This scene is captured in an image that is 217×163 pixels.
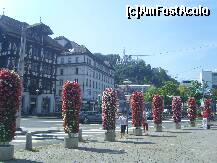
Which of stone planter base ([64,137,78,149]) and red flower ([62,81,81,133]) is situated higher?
red flower ([62,81,81,133])

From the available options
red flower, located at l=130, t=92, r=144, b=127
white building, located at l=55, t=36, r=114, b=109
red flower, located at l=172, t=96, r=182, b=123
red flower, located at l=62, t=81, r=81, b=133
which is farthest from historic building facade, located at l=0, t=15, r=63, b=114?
red flower, located at l=62, t=81, r=81, b=133

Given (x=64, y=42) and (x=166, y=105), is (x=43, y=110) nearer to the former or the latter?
(x=64, y=42)

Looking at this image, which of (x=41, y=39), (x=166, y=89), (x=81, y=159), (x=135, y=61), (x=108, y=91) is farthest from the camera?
(x=135, y=61)

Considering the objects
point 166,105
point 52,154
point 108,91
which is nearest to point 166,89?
point 166,105

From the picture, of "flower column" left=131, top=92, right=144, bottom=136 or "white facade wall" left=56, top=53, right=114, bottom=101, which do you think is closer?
"flower column" left=131, top=92, right=144, bottom=136

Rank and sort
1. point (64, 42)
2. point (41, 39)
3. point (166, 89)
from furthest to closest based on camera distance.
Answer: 1. point (166, 89)
2. point (64, 42)
3. point (41, 39)

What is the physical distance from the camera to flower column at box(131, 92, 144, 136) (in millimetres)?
25812

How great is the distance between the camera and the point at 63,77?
3152 inches

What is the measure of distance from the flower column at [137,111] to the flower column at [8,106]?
532 inches

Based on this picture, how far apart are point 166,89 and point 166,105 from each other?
11473mm

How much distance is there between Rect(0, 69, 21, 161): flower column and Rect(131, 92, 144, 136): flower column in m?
13.5

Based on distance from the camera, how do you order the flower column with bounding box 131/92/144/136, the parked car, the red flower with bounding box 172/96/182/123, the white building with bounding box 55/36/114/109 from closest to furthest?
the flower column with bounding box 131/92/144/136 < the red flower with bounding box 172/96/182/123 < the parked car < the white building with bounding box 55/36/114/109

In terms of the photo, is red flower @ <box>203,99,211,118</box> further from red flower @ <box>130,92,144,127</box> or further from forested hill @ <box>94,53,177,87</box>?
forested hill @ <box>94,53,177,87</box>

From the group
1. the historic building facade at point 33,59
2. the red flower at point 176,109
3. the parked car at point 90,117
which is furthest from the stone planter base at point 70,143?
the historic building facade at point 33,59
